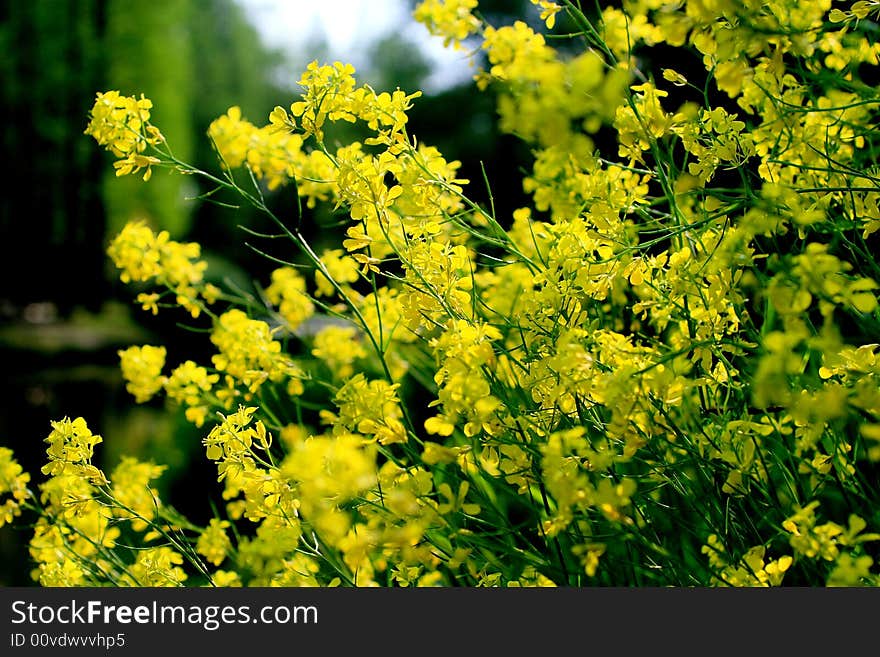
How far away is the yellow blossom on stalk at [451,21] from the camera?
1.11 metres

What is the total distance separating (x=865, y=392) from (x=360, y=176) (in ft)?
2.02

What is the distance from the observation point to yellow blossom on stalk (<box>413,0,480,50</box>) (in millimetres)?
1114

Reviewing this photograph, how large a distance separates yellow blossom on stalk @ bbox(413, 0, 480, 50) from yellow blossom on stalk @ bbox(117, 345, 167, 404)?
2.42ft

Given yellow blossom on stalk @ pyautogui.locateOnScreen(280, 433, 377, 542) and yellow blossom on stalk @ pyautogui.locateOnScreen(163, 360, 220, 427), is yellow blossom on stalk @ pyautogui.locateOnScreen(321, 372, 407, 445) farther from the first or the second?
yellow blossom on stalk @ pyautogui.locateOnScreen(163, 360, 220, 427)

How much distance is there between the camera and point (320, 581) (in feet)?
4.16

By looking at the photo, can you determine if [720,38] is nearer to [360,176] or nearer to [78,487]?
[360,176]

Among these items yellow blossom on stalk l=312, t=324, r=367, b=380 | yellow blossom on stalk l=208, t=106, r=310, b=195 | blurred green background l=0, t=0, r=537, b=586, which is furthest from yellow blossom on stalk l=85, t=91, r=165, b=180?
blurred green background l=0, t=0, r=537, b=586

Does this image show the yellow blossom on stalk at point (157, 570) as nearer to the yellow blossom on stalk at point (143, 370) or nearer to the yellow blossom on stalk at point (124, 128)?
the yellow blossom on stalk at point (143, 370)

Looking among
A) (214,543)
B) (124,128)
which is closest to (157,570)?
(214,543)

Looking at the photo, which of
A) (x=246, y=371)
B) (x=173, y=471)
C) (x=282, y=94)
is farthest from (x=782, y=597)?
(x=282, y=94)

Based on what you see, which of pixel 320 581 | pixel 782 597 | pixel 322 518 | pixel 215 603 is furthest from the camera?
pixel 320 581

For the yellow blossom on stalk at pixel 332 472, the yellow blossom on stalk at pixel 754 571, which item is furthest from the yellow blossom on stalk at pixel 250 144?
the yellow blossom on stalk at pixel 754 571

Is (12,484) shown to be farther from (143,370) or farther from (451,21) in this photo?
(451,21)

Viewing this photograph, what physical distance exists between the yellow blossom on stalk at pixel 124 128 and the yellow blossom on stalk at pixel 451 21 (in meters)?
0.41
